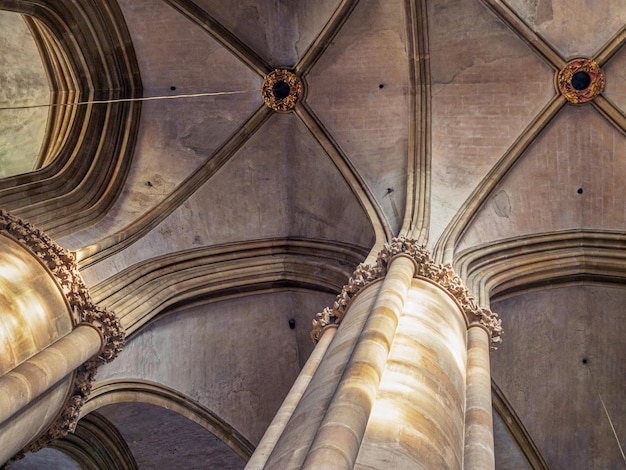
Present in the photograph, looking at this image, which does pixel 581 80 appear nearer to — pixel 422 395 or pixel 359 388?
pixel 422 395

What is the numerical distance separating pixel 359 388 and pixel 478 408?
138cm

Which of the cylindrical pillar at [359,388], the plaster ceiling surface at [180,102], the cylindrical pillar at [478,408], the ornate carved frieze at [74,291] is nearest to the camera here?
the cylindrical pillar at [359,388]

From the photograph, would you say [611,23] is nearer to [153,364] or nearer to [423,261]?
[423,261]

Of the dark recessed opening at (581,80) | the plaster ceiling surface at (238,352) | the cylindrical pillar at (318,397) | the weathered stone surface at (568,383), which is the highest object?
the dark recessed opening at (581,80)

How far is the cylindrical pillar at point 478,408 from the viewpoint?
551cm

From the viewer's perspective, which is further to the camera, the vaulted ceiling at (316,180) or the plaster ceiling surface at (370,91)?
the plaster ceiling surface at (370,91)

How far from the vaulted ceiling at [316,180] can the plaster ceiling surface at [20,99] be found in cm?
19

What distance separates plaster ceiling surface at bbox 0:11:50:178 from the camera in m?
12.5

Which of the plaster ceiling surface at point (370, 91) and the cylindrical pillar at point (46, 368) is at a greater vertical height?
the plaster ceiling surface at point (370, 91)

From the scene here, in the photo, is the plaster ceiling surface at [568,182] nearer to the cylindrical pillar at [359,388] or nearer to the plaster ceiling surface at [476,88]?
the plaster ceiling surface at [476,88]

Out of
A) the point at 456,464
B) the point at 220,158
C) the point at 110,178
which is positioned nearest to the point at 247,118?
the point at 220,158

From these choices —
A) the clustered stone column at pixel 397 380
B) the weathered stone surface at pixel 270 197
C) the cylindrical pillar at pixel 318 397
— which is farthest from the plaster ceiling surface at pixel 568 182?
the cylindrical pillar at pixel 318 397

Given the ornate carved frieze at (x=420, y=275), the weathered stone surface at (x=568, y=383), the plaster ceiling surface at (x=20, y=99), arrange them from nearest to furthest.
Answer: the ornate carved frieze at (x=420, y=275)
the weathered stone surface at (x=568, y=383)
the plaster ceiling surface at (x=20, y=99)

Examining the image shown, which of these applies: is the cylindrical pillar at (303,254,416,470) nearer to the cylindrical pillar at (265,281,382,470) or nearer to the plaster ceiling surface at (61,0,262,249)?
the cylindrical pillar at (265,281,382,470)
